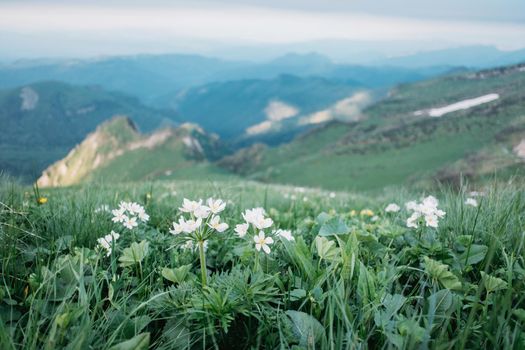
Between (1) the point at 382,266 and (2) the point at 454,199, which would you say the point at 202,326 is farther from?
(2) the point at 454,199

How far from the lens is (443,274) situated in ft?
9.03

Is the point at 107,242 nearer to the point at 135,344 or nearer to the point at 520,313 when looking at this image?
the point at 135,344

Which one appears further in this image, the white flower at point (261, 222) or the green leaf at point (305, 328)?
the white flower at point (261, 222)

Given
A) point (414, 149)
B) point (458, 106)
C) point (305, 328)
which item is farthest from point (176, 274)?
point (458, 106)

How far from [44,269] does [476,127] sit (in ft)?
430

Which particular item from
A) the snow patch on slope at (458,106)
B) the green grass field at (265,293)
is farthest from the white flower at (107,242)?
the snow patch on slope at (458,106)

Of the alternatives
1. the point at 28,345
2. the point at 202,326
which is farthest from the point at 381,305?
the point at 28,345

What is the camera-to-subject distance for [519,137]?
276ft

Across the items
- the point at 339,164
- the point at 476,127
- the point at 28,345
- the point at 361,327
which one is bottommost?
the point at 339,164

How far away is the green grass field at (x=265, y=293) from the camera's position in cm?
222

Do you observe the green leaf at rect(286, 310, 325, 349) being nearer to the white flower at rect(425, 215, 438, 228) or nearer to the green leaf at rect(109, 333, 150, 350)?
the green leaf at rect(109, 333, 150, 350)

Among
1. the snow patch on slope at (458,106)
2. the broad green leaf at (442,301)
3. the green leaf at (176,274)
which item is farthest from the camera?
the snow patch on slope at (458,106)

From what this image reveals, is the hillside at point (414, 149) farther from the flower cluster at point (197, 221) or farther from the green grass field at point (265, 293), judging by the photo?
the flower cluster at point (197, 221)

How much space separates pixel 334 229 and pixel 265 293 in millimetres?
1059
